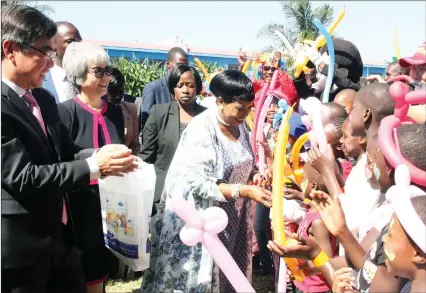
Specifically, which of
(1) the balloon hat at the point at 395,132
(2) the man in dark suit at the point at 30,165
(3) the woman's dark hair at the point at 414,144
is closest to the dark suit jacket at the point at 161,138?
(2) the man in dark suit at the point at 30,165

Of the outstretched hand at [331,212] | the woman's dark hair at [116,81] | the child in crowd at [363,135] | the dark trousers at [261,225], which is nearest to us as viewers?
the outstretched hand at [331,212]

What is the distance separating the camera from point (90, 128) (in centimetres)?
308

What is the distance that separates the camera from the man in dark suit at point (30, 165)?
6.82ft

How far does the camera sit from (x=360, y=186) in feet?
7.74

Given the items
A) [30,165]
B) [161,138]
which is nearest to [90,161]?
[30,165]

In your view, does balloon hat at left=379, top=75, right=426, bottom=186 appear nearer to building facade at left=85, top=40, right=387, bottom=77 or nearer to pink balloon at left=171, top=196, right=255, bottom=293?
pink balloon at left=171, top=196, right=255, bottom=293

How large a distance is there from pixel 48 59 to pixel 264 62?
361cm

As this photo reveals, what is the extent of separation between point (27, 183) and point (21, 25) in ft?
2.28

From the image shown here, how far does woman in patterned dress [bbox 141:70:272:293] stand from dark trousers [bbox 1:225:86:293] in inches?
21.0

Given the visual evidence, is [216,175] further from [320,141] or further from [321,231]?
[320,141]

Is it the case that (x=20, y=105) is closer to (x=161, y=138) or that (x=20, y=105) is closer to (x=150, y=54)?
(x=161, y=138)

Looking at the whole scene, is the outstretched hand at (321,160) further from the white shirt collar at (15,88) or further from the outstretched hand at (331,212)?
the white shirt collar at (15,88)

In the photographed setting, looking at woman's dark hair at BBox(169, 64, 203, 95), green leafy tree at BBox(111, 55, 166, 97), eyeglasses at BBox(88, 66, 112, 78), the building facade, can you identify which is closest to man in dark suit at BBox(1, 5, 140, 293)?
eyeglasses at BBox(88, 66, 112, 78)

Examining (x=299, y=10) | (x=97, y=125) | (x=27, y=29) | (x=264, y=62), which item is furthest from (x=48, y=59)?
(x=299, y=10)
